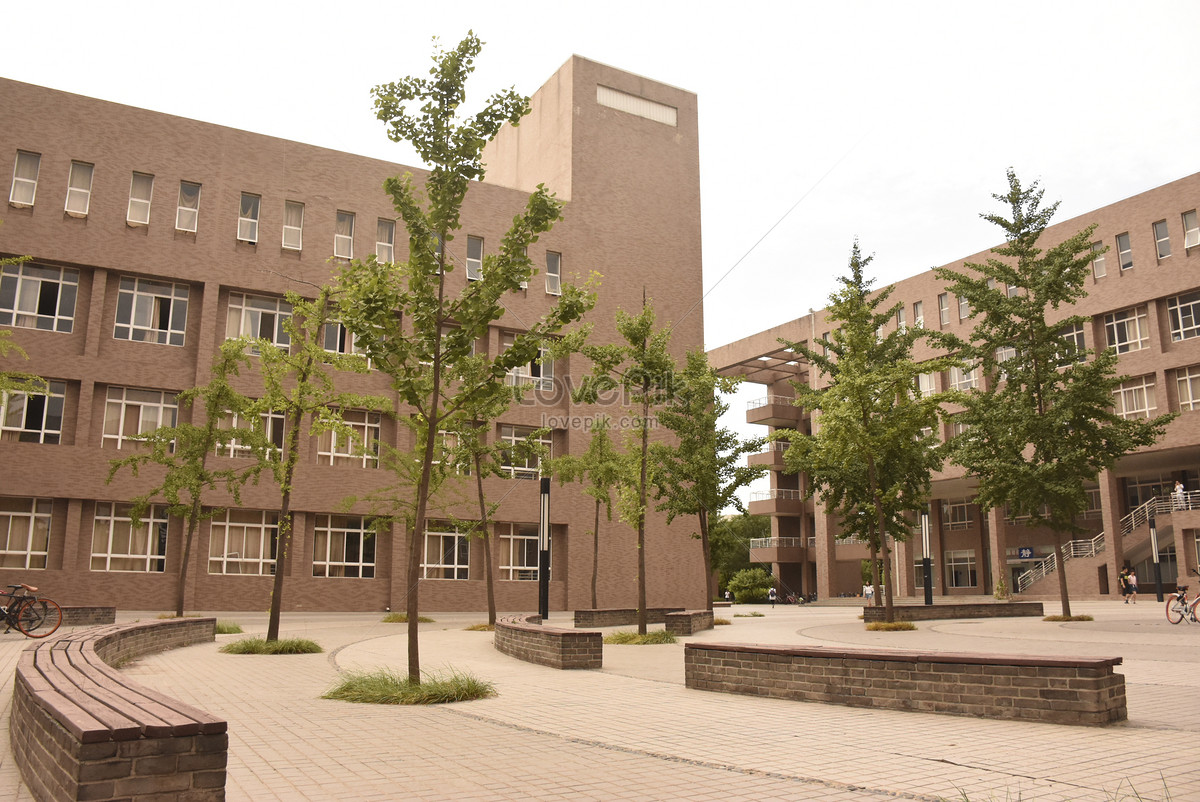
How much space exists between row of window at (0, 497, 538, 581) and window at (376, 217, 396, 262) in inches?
425

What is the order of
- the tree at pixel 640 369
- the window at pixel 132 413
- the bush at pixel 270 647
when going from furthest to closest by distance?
1. the window at pixel 132 413
2. the tree at pixel 640 369
3. the bush at pixel 270 647

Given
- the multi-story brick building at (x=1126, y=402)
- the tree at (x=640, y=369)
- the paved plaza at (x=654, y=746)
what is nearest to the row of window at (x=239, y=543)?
the tree at (x=640, y=369)

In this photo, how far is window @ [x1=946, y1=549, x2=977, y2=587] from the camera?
54537 millimetres

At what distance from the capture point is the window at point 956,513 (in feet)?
181

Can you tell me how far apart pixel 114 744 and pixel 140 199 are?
3357 centimetres

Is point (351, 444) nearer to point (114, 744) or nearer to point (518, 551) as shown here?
point (518, 551)

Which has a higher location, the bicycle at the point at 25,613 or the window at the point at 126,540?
the window at the point at 126,540

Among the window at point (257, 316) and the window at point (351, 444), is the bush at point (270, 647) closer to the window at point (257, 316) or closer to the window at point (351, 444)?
the window at point (351, 444)

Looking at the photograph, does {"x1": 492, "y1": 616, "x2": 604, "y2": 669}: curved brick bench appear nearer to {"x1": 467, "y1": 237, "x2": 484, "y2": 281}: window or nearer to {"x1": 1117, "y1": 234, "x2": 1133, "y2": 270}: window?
{"x1": 467, "y1": 237, "x2": 484, "y2": 281}: window

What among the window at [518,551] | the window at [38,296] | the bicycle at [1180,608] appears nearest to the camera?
the bicycle at [1180,608]

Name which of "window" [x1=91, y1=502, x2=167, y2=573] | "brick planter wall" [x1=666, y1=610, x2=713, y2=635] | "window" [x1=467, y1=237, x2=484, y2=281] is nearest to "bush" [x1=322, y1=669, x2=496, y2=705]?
"brick planter wall" [x1=666, y1=610, x2=713, y2=635]

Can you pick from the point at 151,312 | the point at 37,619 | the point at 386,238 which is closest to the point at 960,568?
the point at 386,238

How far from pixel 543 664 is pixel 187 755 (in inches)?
370

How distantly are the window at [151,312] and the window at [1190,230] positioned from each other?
40.9 m
